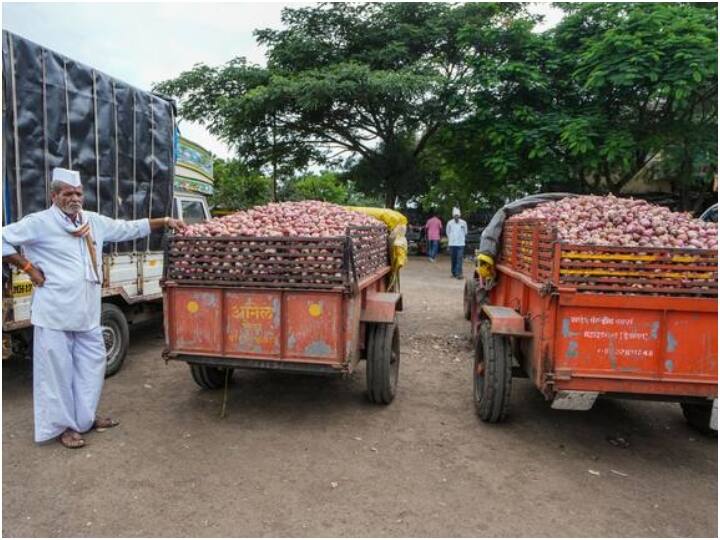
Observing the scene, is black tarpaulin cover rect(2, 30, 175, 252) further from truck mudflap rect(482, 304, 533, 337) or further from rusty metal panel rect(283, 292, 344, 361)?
truck mudflap rect(482, 304, 533, 337)

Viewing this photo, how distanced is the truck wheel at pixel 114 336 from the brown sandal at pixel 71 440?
1.52m

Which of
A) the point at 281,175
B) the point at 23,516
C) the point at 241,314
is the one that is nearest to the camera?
the point at 23,516

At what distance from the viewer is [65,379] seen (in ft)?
13.0

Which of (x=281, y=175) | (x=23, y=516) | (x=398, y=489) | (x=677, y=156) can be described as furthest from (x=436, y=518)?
(x=281, y=175)

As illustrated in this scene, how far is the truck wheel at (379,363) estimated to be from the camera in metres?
4.68

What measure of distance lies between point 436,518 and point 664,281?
212cm

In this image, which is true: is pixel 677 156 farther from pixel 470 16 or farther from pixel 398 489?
pixel 398 489

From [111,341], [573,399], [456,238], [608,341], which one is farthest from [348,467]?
[456,238]

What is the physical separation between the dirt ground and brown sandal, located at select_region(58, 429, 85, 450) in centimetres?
6

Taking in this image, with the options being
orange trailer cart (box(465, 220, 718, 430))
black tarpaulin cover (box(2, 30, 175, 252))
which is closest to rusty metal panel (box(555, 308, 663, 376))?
orange trailer cart (box(465, 220, 718, 430))

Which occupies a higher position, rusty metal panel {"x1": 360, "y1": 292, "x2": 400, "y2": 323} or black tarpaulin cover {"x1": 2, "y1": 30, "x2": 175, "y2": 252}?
black tarpaulin cover {"x1": 2, "y1": 30, "x2": 175, "y2": 252}

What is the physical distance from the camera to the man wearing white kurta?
381 cm

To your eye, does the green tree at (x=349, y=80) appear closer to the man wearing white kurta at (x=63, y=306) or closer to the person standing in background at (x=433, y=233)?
the person standing in background at (x=433, y=233)

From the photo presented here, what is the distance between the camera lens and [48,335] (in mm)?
3877
